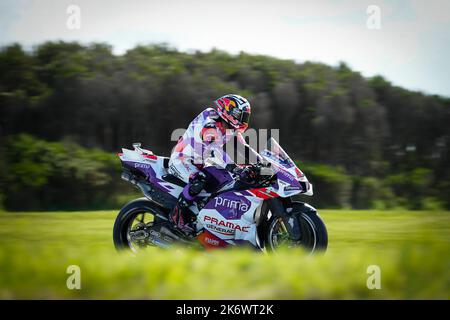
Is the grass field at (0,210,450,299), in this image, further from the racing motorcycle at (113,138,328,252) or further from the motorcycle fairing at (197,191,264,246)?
the motorcycle fairing at (197,191,264,246)

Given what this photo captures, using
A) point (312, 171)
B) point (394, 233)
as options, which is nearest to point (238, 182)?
point (394, 233)

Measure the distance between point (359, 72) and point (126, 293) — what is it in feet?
57.0

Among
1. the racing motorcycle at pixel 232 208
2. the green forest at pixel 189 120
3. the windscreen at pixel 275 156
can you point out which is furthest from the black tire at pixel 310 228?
the green forest at pixel 189 120

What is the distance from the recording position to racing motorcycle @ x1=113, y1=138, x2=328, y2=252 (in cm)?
636

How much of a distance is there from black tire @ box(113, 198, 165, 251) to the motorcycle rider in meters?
0.29

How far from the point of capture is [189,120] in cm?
1808

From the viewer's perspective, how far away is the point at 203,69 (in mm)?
20000

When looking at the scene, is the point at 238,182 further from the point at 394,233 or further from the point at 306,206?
the point at 394,233

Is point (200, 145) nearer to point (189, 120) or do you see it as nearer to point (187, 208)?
point (187, 208)

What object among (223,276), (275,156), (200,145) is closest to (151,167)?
(200,145)

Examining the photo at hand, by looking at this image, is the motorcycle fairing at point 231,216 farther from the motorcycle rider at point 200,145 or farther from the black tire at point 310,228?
the black tire at point 310,228

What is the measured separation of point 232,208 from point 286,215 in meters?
0.67

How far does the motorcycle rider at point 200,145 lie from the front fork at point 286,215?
2.20 feet

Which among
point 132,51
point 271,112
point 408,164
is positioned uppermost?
point 132,51
